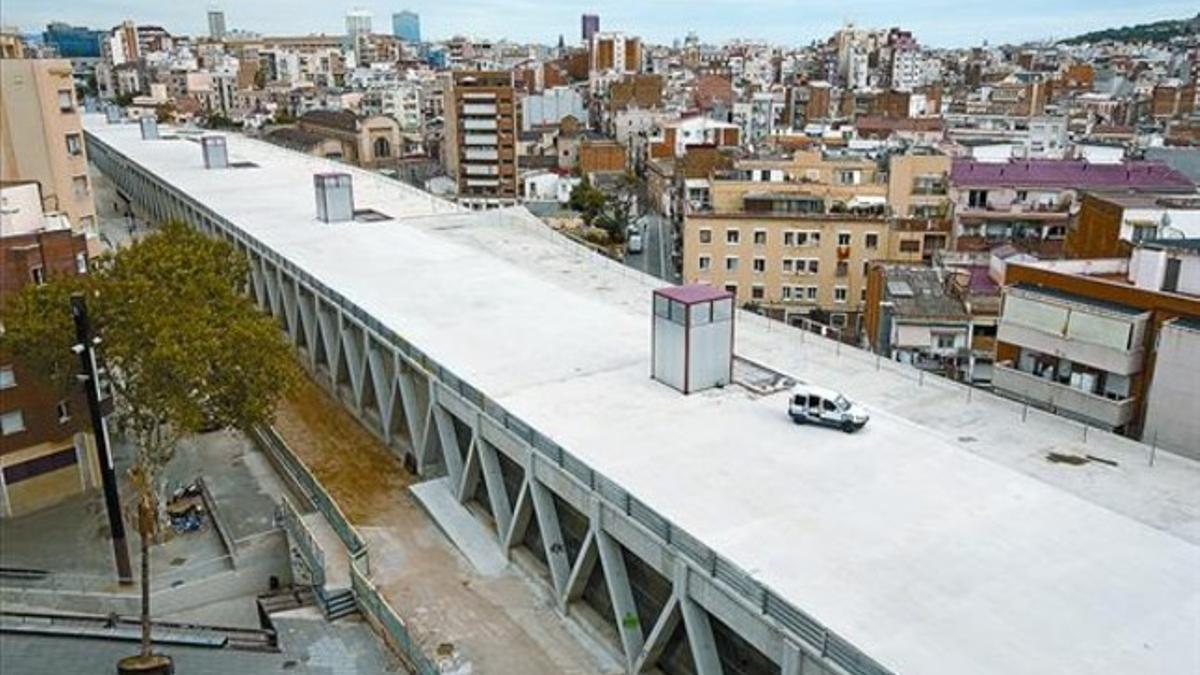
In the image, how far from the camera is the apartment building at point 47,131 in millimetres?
24703

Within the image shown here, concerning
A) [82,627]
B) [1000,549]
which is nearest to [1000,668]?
[1000,549]

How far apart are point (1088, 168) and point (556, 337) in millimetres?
29145

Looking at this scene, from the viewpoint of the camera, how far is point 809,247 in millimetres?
39500

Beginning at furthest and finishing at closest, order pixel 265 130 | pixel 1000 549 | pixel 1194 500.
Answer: pixel 265 130 → pixel 1194 500 → pixel 1000 549

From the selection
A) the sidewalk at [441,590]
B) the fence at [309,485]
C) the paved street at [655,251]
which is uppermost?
the fence at [309,485]

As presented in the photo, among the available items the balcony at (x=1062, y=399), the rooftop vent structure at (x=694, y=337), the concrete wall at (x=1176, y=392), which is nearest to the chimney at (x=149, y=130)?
the rooftop vent structure at (x=694, y=337)

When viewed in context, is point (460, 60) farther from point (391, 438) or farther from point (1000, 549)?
point (1000, 549)

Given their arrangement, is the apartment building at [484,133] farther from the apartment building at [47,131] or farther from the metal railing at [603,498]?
the metal railing at [603,498]

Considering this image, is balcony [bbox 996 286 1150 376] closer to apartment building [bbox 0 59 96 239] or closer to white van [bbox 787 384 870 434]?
white van [bbox 787 384 870 434]

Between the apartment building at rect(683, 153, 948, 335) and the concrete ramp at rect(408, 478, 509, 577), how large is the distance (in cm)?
2212

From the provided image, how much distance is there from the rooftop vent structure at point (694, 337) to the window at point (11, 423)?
12.8 metres

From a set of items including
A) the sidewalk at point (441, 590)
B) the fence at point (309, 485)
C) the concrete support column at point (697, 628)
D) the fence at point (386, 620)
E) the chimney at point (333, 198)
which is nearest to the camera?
the concrete support column at point (697, 628)

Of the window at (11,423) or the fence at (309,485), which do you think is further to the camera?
the window at (11,423)

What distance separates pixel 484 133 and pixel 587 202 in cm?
1650
